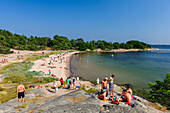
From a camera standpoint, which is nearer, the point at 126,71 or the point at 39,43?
the point at 126,71

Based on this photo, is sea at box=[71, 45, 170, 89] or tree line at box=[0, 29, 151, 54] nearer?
sea at box=[71, 45, 170, 89]

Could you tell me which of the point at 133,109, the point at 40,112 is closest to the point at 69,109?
the point at 40,112

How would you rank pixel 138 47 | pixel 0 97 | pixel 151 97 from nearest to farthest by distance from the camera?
pixel 0 97
pixel 151 97
pixel 138 47

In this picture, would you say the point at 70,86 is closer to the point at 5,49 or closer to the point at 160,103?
the point at 160,103

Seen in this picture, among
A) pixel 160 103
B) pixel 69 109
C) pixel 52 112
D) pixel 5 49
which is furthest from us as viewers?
pixel 5 49

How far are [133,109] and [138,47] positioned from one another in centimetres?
15178

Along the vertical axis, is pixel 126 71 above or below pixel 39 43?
below

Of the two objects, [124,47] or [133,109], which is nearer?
[133,109]

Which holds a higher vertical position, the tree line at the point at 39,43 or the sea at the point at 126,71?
the tree line at the point at 39,43

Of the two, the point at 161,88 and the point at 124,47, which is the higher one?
the point at 124,47

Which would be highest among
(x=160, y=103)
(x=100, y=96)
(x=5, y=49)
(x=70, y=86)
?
(x=5, y=49)

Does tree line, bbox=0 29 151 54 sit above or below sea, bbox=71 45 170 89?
above

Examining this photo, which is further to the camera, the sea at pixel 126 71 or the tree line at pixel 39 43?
the tree line at pixel 39 43

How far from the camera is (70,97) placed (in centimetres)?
815
